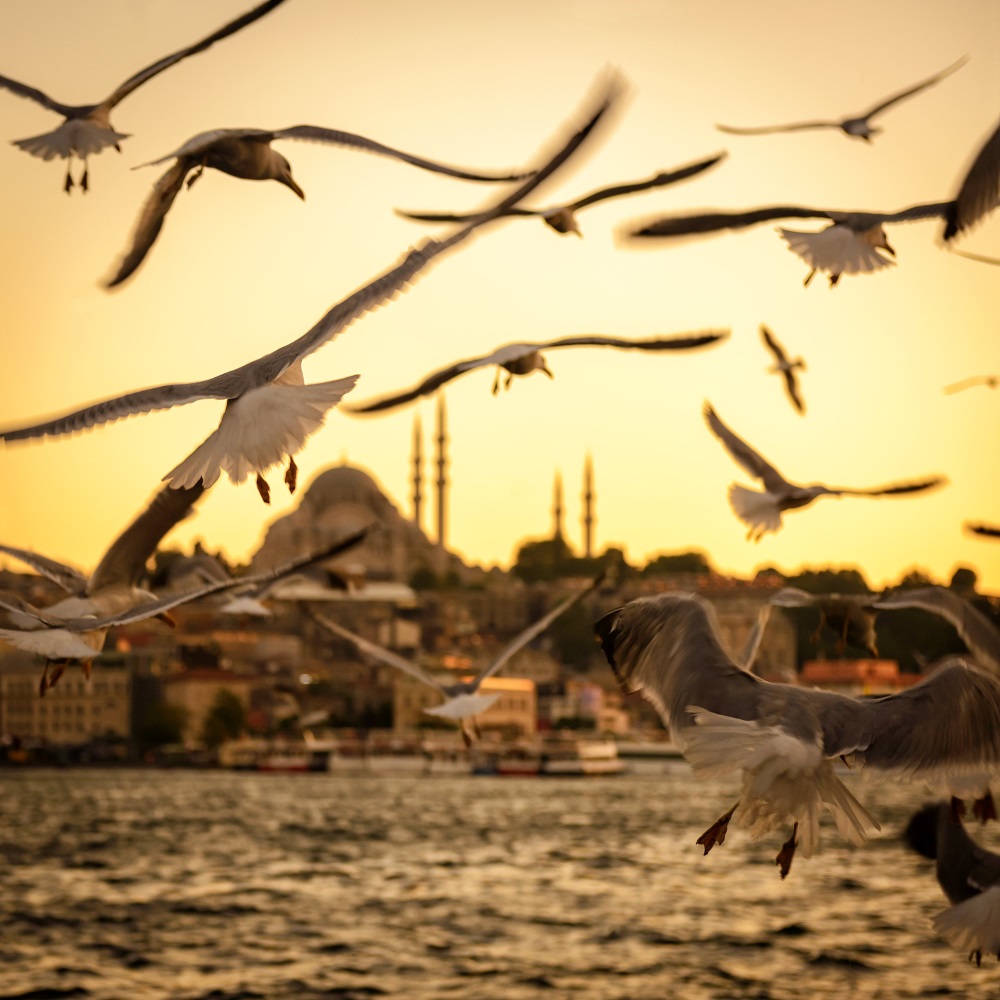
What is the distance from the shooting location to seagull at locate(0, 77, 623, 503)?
4.28 meters

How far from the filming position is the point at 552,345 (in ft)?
18.3

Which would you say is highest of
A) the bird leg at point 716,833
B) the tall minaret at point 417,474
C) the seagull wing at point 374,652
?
the tall minaret at point 417,474

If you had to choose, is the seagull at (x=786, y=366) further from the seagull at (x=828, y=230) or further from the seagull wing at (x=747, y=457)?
the seagull at (x=828, y=230)

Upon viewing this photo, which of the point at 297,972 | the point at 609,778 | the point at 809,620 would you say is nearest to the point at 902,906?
the point at 297,972

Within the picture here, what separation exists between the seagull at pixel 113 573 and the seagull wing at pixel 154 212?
1.98ft

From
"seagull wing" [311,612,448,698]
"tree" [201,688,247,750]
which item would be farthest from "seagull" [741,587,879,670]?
"tree" [201,688,247,750]

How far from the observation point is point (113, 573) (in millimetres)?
5867

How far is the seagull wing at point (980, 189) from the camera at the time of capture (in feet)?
11.8

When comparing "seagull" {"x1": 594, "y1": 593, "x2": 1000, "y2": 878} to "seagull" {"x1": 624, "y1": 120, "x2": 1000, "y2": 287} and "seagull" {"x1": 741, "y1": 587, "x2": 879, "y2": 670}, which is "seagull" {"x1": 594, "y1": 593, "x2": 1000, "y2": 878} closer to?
"seagull" {"x1": 624, "y1": 120, "x2": 1000, "y2": 287}

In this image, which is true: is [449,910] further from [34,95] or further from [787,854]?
[787,854]

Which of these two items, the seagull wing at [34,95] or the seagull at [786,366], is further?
the seagull at [786,366]

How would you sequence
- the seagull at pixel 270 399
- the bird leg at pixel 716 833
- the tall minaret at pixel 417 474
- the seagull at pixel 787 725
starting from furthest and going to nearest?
the tall minaret at pixel 417 474 < the seagull at pixel 270 399 < the bird leg at pixel 716 833 < the seagull at pixel 787 725

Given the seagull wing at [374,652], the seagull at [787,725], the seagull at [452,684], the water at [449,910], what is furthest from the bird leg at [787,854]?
the water at [449,910]

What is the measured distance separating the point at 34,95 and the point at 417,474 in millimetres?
90863
